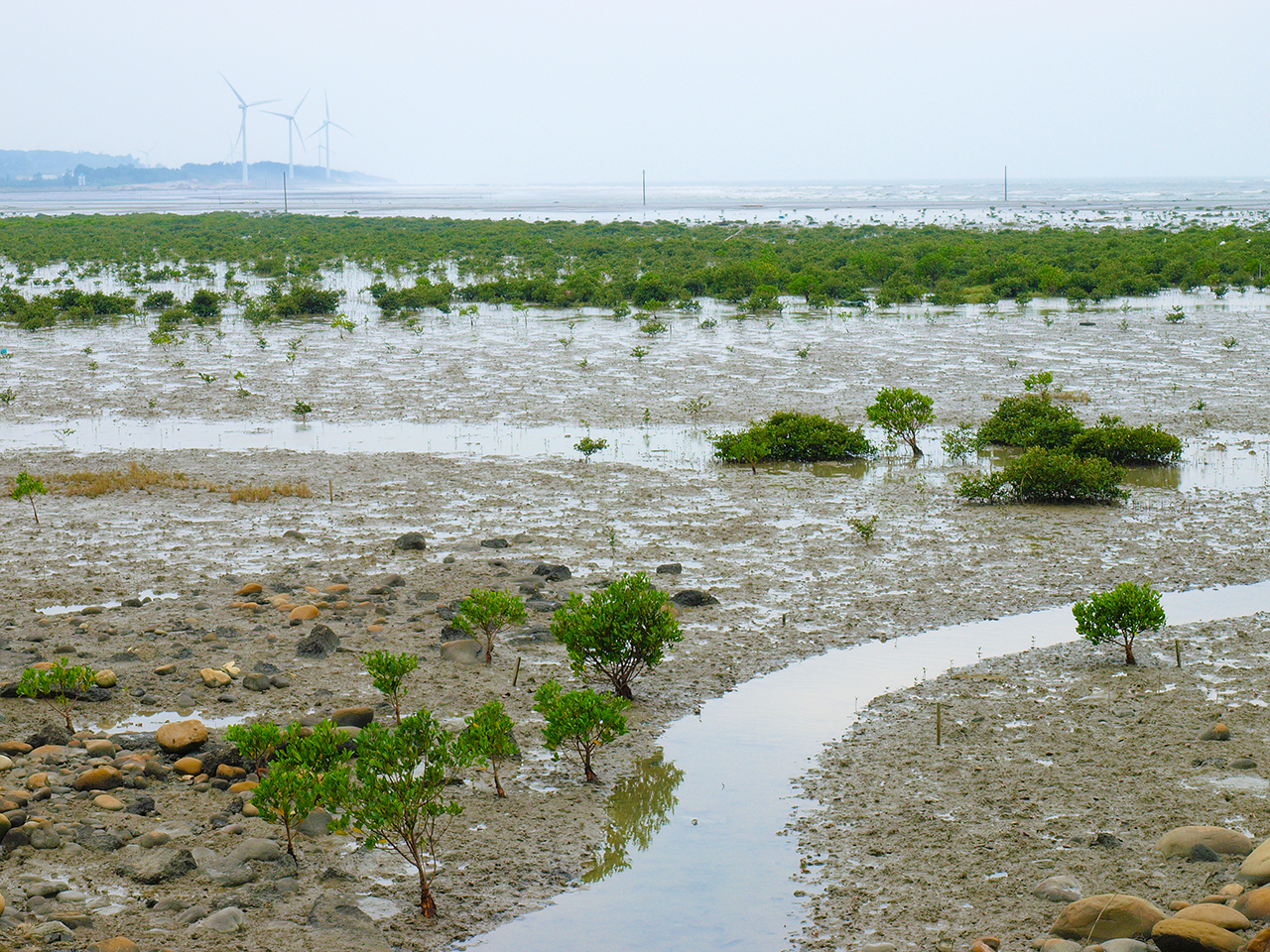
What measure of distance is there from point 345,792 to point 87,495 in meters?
10.1

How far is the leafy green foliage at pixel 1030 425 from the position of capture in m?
15.9

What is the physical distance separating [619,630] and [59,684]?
3857mm

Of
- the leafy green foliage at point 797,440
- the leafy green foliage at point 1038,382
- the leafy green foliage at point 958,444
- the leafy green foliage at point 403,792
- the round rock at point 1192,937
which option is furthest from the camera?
the leafy green foliage at point 1038,382

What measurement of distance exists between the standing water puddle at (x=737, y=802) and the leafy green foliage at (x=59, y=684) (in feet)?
11.9

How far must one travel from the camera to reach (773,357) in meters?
26.2

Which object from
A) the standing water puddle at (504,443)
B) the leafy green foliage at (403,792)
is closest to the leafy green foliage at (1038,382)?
the standing water puddle at (504,443)

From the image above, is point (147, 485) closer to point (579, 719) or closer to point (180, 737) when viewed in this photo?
point (180, 737)

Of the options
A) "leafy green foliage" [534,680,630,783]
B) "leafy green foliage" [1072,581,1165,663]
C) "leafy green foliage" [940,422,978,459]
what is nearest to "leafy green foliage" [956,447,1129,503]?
"leafy green foliage" [940,422,978,459]

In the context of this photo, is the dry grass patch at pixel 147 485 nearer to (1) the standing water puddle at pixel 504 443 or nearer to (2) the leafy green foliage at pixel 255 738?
(1) the standing water puddle at pixel 504 443

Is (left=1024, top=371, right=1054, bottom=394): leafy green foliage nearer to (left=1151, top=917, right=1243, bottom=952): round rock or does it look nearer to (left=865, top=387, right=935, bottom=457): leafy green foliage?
(left=865, top=387, right=935, bottom=457): leafy green foliage

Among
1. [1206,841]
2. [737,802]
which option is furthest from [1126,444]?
[737,802]

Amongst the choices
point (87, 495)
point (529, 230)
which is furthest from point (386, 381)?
point (529, 230)

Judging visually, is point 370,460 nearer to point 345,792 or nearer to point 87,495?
point 87,495

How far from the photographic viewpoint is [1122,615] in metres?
8.77
